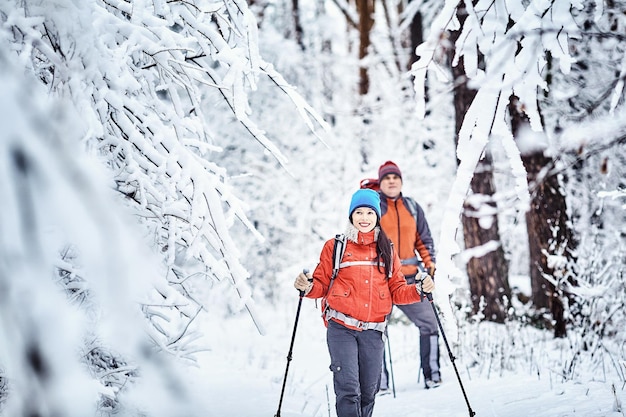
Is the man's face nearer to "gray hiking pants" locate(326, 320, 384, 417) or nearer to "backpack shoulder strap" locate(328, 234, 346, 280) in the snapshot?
"backpack shoulder strap" locate(328, 234, 346, 280)

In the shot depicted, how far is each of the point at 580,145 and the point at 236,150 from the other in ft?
34.4

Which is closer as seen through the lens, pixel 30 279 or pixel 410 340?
pixel 30 279

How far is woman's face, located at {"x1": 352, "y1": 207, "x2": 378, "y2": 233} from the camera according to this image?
141 inches

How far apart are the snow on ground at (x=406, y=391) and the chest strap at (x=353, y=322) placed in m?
0.71

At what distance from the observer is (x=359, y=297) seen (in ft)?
11.1

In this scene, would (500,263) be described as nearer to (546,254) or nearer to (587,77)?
(546,254)

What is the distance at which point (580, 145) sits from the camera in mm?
1947

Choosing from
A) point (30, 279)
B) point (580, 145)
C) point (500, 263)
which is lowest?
point (500, 263)

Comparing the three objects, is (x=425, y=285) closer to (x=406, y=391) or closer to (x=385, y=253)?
(x=385, y=253)

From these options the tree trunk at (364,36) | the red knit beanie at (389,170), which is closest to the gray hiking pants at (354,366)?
the red knit beanie at (389,170)

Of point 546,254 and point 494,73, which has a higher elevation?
point 494,73

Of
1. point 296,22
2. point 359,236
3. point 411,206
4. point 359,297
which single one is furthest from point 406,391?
point 296,22

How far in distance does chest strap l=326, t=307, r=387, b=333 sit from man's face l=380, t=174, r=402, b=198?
178 centimetres

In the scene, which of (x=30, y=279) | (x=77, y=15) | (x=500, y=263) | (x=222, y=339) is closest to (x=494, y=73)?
(x=77, y=15)
